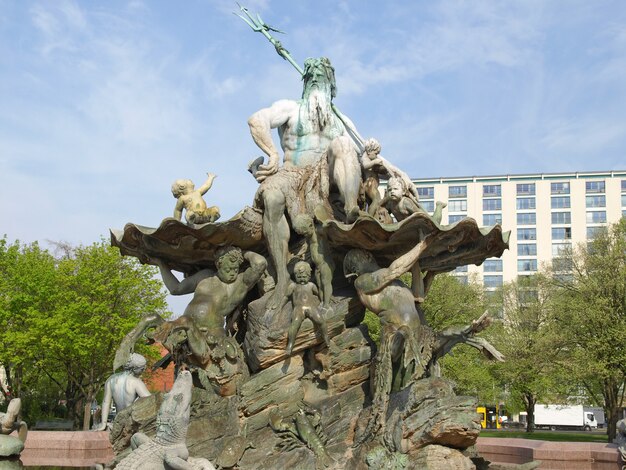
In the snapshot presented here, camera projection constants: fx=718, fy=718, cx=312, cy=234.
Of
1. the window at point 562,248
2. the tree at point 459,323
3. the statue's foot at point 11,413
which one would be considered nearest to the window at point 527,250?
the window at point 562,248

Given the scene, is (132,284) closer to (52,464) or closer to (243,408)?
(52,464)

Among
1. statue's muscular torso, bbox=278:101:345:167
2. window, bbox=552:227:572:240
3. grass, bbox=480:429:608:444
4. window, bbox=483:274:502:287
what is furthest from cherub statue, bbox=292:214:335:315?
window, bbox=552:227:572:240

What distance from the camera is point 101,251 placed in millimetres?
34344

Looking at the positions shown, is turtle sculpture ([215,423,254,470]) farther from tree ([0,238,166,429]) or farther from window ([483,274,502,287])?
window ([483,274,502,287])

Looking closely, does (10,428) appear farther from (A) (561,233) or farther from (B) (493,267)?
(A) (561,233)

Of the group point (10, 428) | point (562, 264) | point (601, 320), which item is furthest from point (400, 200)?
point (562, 264)

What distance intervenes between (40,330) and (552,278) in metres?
25.2

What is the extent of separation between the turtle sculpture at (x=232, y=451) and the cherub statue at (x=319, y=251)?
7.76 feet

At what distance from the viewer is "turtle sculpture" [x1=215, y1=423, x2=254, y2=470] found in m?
9.41

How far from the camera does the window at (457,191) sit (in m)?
87.2

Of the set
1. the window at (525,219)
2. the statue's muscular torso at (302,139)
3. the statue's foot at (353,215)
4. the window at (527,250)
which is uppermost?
the window at (525,219)

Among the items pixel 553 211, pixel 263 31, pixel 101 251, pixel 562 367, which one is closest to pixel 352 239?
pixel 263 31

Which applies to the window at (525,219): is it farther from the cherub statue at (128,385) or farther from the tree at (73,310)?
the cherub statue at (128,385)

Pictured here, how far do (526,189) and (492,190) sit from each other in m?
3.97
